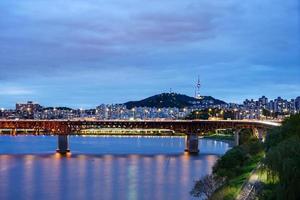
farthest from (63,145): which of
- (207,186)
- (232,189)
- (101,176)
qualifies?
(232,189)

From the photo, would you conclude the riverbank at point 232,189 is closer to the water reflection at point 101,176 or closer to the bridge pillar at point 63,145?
the water reflection at point 101,176

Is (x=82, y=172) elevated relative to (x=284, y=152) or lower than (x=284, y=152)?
lower

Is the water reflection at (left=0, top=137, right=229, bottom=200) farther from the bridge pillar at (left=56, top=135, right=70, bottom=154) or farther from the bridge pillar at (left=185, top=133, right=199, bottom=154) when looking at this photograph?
the bridge pillar at (left=56, top=135, right=70, bottom=154)

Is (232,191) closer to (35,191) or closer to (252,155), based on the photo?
(35,191)

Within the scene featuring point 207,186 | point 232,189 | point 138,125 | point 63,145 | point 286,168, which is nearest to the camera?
point 286,168

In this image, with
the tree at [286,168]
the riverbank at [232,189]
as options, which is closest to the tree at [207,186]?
the riverbank at [232,189]

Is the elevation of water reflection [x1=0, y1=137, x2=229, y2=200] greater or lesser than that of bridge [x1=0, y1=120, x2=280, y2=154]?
lesser

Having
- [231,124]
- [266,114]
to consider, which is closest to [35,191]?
[231,124]

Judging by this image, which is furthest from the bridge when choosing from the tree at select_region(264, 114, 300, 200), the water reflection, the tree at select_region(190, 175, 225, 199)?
the tree at select_region(264, 114, 300, 200)

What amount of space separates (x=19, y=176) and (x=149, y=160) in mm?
25179

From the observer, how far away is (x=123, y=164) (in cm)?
8512

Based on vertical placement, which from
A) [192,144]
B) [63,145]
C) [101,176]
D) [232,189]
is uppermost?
[192,144]

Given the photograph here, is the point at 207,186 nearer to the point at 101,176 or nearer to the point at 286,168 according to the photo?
the point at 286,168

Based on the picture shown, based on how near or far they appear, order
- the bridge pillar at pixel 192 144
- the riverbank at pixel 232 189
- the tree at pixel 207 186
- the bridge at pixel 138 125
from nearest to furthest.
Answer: the riverbank at pixel 232 189 → the tree at pixel 207 186 → the bridge pillar at pixel 192 144 → the bridge at pixel 138 125
